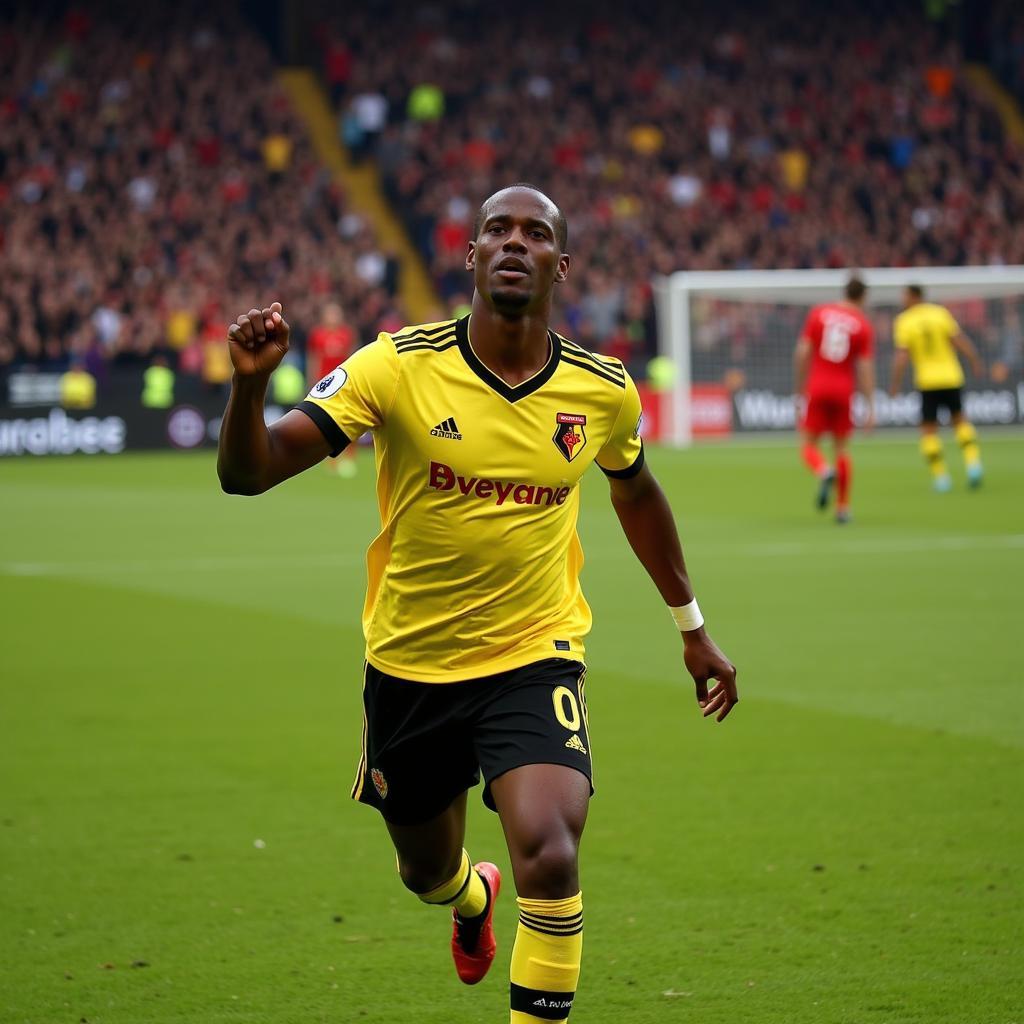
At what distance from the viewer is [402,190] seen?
38.7 m

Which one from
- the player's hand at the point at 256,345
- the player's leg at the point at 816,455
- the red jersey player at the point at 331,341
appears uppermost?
the player's hand at the point at 256,345

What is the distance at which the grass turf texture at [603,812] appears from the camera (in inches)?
205

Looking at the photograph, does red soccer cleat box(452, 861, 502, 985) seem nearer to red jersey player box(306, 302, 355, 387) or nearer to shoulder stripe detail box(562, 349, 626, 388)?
shoulder stripe detail box(562, 349, 626, 388)

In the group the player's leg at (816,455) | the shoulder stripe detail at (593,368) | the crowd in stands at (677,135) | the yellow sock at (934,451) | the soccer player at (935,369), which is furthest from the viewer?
the crowd in stands at (677,135)

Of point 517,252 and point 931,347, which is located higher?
point 517,252

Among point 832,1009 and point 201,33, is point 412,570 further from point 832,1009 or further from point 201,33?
point 201,33

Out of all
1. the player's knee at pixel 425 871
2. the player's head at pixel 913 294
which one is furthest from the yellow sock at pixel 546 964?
the player's head at pixel 913 294

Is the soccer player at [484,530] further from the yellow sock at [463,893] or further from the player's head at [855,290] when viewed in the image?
the player's head at [855,290]

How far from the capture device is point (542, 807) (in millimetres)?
4309

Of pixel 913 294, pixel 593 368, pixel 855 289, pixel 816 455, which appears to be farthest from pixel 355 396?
pixel 913 294

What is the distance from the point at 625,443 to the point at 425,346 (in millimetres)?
624

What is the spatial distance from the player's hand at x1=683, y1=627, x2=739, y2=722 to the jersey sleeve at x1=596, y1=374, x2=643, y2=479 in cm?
48

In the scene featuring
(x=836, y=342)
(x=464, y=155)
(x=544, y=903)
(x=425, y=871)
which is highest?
(x=464, y=155)

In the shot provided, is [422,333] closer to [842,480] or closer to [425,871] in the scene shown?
[425,871]
